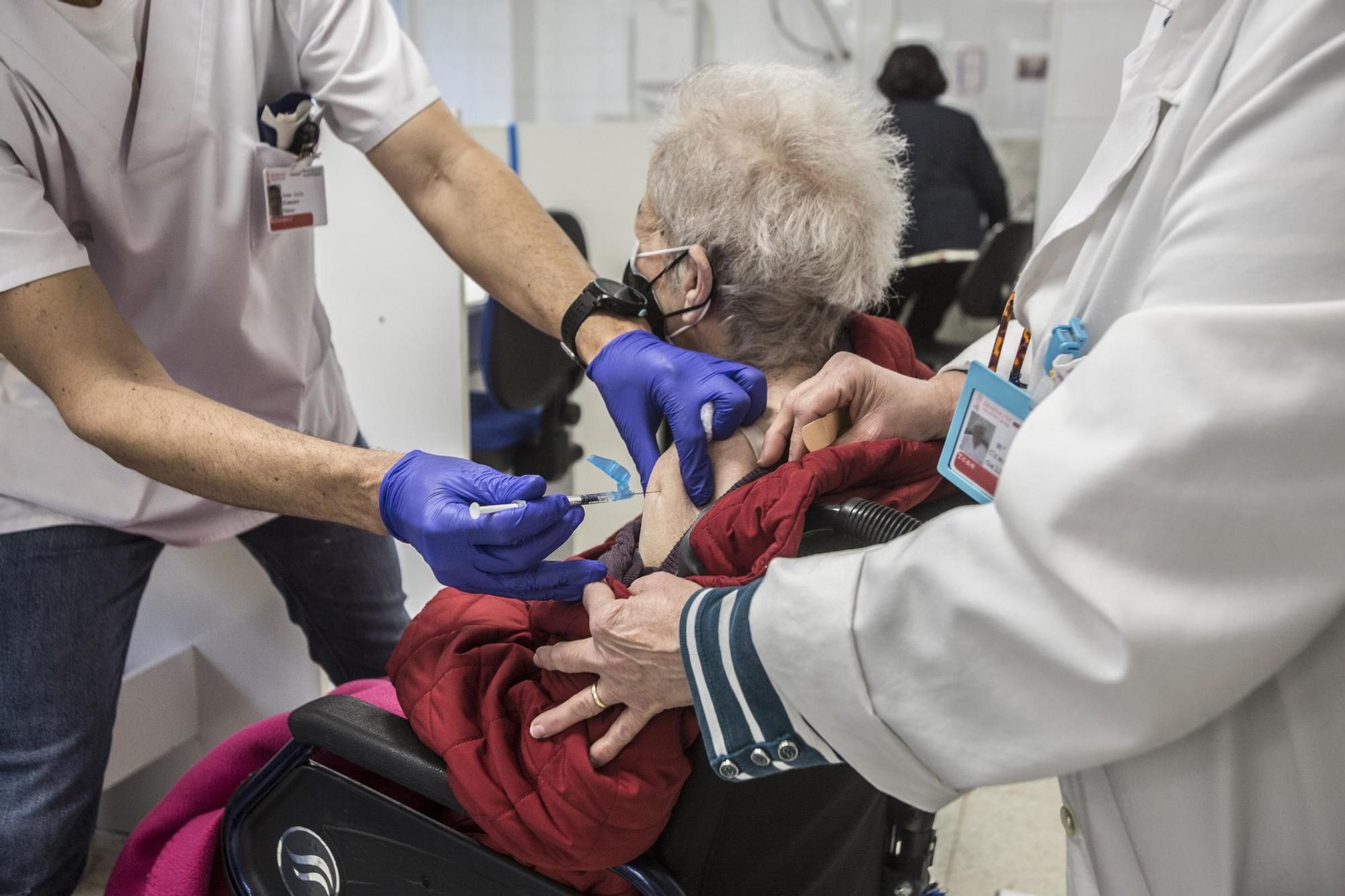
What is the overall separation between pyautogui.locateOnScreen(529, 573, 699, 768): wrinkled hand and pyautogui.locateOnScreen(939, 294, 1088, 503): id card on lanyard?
0.78ft

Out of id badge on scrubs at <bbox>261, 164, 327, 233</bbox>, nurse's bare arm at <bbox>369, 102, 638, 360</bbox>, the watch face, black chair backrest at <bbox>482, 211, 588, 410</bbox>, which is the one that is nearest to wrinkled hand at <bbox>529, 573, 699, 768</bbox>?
the watch face

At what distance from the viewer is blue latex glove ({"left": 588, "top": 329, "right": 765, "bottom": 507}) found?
1.09 meters

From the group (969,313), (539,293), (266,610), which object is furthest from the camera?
(969,313)

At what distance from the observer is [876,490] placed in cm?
101

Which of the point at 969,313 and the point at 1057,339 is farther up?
the point at 1057,339

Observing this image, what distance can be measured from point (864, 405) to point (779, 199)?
0.24 m

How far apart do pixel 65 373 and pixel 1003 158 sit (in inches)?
185

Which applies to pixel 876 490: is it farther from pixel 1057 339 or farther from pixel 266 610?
pixel 266 610

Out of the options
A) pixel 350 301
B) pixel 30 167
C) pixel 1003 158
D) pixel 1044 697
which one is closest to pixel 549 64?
pixel 1003 158

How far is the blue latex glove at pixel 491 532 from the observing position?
0.94 metres

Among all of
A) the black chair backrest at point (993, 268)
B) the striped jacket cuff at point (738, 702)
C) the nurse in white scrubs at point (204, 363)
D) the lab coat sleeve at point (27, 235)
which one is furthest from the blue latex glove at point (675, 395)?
the black chair backrest at point (993, 268)

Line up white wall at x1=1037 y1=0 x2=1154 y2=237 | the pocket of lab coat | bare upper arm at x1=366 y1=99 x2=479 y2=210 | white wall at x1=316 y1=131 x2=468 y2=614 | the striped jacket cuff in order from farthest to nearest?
white wall at x1=1037 y1=0 x2=1154 y2=237 → white wall at x1=316 y1=131 x2=468 y2=614 → bare upper arm at x1=366 y1=99 x2=479 y2=210 → the pocket of lab coat → the striped jacket cuff

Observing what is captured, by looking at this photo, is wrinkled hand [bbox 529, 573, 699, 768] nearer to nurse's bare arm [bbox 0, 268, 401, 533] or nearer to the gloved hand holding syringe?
the gloved hand holding syringe

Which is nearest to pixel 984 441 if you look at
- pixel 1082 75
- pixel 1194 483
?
pixel 1194 483
